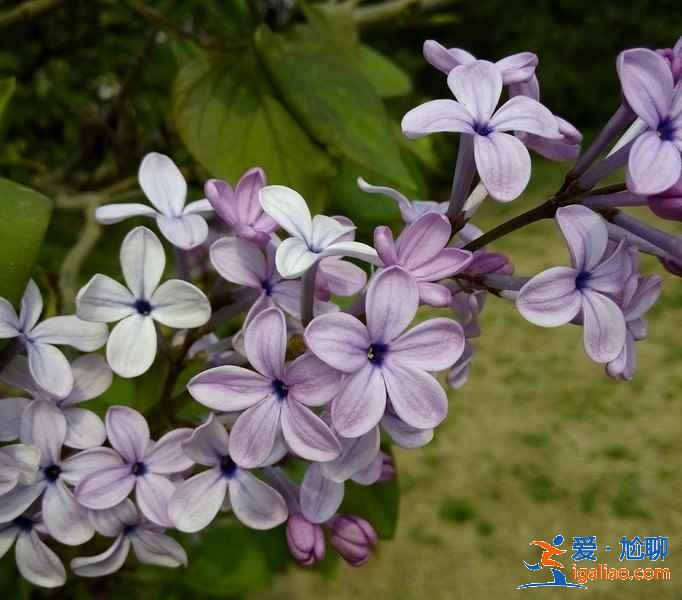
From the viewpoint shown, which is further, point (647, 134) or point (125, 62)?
point (125, 62)

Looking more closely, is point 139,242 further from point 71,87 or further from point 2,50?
point 71,87

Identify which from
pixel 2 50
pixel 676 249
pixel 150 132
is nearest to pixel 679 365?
pixel 150 132

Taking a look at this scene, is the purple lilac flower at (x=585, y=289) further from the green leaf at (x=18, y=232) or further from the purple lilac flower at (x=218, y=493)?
the green leaf at (x=18, y=232)

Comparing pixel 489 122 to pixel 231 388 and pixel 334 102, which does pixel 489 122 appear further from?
pixel 334 102

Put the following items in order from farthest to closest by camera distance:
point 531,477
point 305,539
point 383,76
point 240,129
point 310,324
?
point 531,477
point 383,76
point 240,129
point 305,539
point 310,324

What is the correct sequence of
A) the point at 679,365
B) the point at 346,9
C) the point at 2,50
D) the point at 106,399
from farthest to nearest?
the point at 679,365
the point at 2,50
the point at 346,9
the point at 106,399

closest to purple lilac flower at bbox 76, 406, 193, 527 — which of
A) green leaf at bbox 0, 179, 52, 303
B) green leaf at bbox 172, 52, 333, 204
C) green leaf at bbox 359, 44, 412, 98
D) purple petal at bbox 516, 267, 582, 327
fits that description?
green leaf at bbox 0, 179, 52, 303

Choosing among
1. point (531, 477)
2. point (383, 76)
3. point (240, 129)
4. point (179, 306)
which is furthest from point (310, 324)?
point (531, 477)
